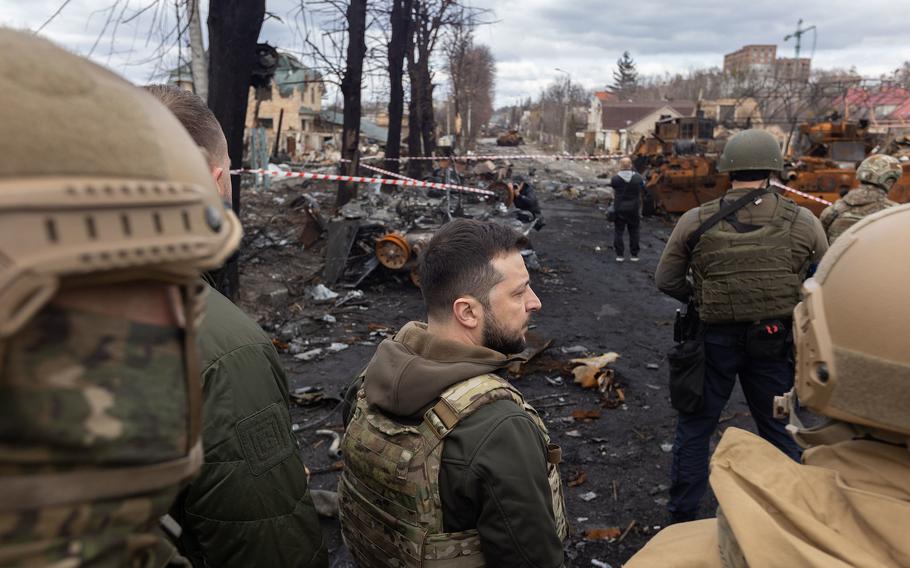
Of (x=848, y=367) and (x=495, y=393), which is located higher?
(x=848, y=367)

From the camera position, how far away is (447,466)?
1594 millimetres

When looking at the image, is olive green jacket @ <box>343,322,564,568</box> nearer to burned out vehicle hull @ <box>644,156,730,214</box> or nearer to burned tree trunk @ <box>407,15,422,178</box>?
burned out vehicle hull @ <box>644,156,730,214</box>

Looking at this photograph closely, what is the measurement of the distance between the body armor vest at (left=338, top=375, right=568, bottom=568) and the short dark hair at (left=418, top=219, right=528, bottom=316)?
1.28 ft

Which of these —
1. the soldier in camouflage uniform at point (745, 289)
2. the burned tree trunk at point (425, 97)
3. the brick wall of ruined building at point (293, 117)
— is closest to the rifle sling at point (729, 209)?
the soldier in camouflage uniform at point (745, 289)

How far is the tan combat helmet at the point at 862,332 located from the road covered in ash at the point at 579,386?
8.44ft

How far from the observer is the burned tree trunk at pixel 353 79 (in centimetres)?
1232

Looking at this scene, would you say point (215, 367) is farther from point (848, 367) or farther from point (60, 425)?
point (848, 367)

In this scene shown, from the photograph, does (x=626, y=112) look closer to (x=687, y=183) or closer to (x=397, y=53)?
→ (x=687, y=183)

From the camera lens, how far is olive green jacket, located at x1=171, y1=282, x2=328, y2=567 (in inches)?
64.3

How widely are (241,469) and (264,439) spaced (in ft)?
0.32

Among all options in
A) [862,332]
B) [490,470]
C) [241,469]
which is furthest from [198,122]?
[862,332]

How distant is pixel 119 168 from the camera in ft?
2.30

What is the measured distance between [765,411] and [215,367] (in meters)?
3.08

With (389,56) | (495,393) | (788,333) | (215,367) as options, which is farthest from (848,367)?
(389,56)
